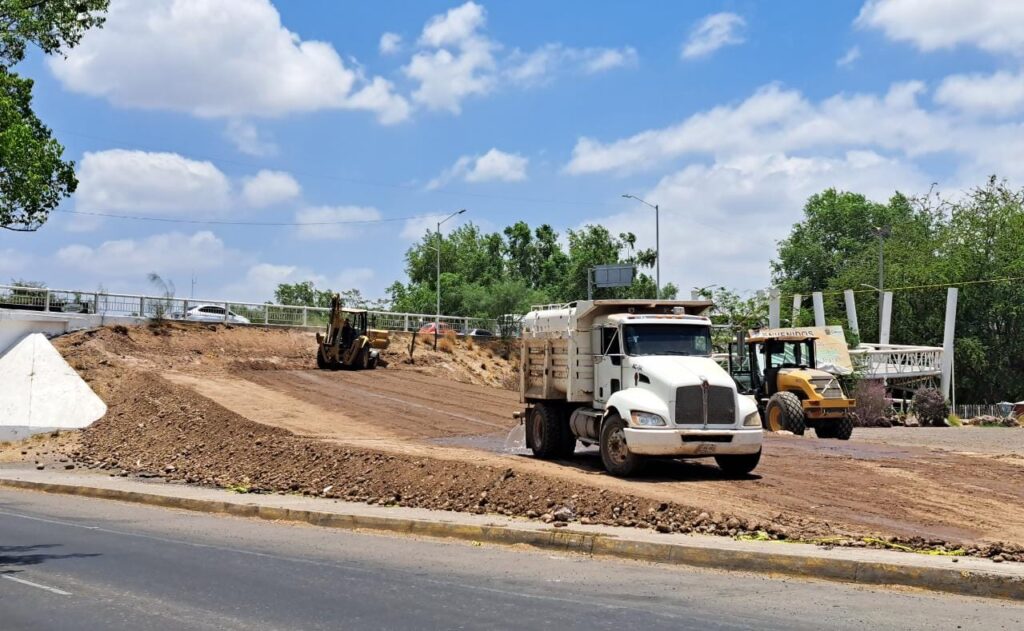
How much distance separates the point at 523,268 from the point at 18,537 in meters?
106

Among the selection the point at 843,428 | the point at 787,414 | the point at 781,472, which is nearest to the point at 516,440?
the point at 787,414

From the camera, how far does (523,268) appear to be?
391 ft

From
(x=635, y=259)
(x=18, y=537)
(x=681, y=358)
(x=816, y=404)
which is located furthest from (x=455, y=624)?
(x=635, y=259)

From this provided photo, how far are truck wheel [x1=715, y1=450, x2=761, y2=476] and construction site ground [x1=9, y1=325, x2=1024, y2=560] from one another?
0.66 feet

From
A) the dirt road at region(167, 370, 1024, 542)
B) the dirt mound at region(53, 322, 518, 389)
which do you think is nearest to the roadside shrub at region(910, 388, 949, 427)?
the dirt road at region(167, 370, 1024, 542)

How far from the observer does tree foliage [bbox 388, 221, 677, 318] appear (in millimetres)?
95875

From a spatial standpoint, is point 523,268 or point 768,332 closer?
point 768,332

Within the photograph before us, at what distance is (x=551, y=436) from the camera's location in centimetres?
A: 2158

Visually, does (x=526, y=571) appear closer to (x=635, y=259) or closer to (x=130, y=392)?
(x=130, y=392)

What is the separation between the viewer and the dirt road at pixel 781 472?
1471 cm

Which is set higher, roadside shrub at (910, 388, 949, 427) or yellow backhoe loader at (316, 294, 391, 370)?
yellow backhoe loader at (316, 294, 391, 370)

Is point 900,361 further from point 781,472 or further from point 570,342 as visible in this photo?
point 570,342

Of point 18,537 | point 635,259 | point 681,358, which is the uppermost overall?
point 635,259

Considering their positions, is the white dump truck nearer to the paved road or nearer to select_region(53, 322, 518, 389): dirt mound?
the paved road
